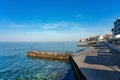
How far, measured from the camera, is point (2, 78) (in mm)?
20219

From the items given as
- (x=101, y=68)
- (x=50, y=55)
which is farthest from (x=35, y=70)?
(x=50, y=55)

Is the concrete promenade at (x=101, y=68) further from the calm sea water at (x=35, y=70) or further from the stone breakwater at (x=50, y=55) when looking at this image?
the stone breakwater at (x=50, y=55)

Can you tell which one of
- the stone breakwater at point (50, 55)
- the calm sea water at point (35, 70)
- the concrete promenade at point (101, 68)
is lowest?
the calm sea water at point (35, 70)

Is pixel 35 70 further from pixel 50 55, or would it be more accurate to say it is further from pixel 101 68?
pixel 50 55

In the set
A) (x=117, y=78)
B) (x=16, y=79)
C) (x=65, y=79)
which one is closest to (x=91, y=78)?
(x=117, y=78)

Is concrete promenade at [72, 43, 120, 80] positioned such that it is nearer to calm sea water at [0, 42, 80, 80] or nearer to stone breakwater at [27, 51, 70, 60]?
calm sea water at [0, 42, 80, 80]

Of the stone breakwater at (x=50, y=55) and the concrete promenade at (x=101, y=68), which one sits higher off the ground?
the concrete promenade at (x=101, y=68)

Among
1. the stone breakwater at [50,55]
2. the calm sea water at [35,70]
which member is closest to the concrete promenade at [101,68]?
the calm sea water at [35,70]

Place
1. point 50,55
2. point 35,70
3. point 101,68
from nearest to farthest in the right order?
point 101,68
point 35,70
point 50,55

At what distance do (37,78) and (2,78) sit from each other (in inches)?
226

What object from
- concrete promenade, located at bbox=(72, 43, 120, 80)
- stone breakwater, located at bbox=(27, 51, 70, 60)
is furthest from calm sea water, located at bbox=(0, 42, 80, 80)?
stone breakwater, located at bbox=(27, 51, 70, 60)

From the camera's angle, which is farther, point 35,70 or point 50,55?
point 50,55

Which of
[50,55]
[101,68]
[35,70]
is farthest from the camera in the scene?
[50,55]

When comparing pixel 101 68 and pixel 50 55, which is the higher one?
pixel 101 68
